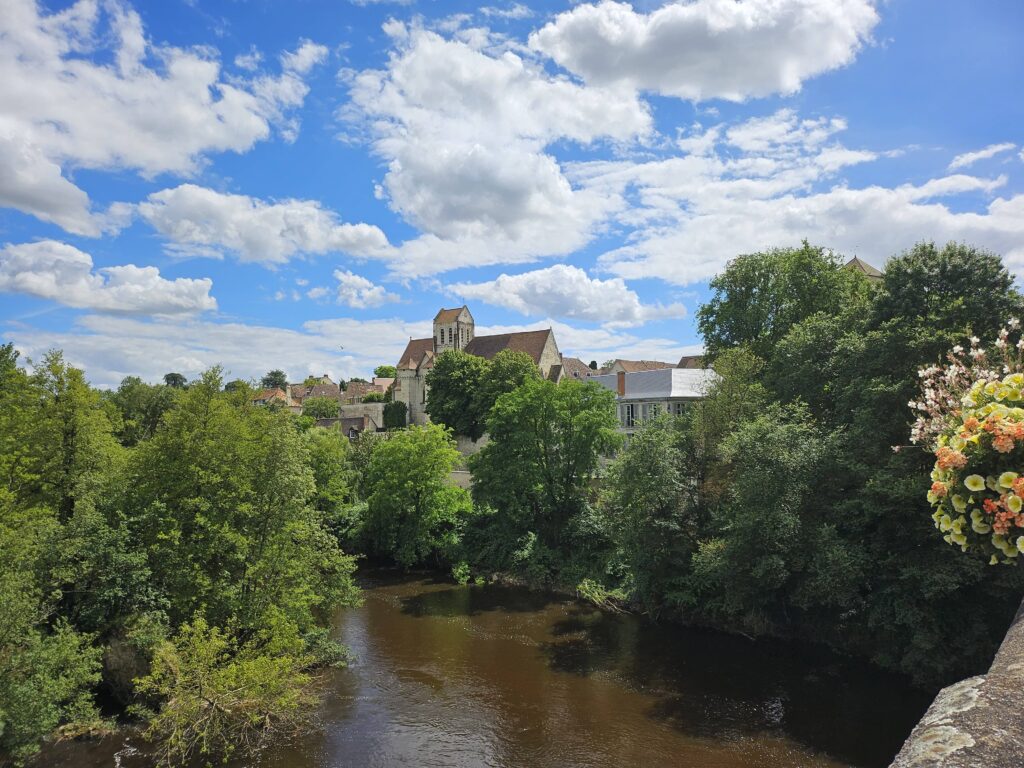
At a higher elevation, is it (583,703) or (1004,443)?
(1004,443)

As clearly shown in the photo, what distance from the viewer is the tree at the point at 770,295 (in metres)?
35.2

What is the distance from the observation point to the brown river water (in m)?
14.6

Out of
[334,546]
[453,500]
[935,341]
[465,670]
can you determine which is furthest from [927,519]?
[453,500]

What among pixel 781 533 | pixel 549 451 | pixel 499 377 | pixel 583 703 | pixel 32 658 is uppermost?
pixel 499 377

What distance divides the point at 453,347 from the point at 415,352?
24.7ft

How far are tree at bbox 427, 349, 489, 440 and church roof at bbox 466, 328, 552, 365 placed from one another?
12.6 m

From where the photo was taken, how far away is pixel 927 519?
1719 cm

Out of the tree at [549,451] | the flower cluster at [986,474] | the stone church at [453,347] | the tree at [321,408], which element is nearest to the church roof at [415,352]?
the stone church at [453,347]

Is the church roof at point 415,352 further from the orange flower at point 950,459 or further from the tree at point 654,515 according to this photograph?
the orange flower at point 950,459


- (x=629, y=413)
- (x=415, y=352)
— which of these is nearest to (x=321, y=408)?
(x=415, y=352)

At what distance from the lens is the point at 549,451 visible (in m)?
30.7

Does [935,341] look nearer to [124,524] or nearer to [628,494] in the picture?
[628,494]

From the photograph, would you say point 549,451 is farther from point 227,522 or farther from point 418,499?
point 227,522

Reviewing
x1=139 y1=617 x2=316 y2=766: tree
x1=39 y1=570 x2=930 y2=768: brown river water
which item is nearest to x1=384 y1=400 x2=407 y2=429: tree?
x1=39 y1=570 x2=930 y2=768: brown river water
